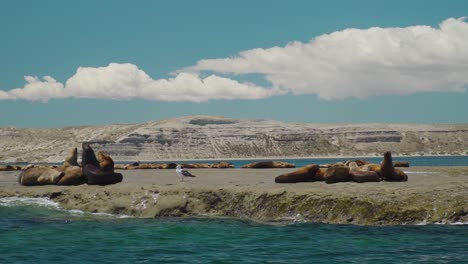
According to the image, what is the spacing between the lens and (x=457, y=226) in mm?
16984

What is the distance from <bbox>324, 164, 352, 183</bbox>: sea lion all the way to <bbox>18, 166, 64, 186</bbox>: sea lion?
41.2 ft

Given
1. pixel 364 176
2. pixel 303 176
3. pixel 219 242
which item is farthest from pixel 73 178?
pixel 364 176

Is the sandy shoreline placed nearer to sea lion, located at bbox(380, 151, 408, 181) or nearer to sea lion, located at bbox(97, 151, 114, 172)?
sea lion, located at bbox(380, 151, 408, 181)

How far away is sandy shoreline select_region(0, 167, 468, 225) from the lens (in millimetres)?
18156

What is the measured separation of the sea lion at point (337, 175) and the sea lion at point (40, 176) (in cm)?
1254

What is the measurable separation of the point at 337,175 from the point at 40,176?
1412 cm

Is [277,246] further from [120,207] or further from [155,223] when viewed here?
[120,207]

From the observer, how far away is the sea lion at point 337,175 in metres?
22.4

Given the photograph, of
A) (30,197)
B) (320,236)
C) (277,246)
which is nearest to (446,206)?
(320,236)

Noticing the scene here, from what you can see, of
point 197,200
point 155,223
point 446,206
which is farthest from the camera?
point 197,200

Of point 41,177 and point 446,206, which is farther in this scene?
point 41,177

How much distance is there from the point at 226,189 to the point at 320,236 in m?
6.47

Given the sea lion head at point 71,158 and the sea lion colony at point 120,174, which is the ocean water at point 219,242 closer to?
the sea lion colony at point 120,174

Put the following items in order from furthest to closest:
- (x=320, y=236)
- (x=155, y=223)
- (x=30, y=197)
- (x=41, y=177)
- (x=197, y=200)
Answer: (x=41, y=177) → (x=30, y=197) → (x=197, y=200) → (x=155, y=223) → (x=320, y=236)
